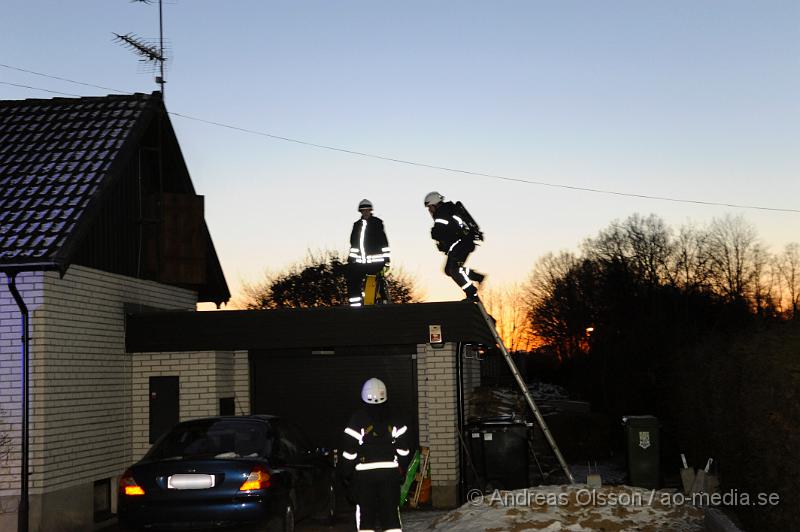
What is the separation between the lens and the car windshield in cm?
1027

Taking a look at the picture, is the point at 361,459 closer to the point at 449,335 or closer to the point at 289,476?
the point at 289,476

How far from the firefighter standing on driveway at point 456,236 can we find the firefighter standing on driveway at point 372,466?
18.1 ft

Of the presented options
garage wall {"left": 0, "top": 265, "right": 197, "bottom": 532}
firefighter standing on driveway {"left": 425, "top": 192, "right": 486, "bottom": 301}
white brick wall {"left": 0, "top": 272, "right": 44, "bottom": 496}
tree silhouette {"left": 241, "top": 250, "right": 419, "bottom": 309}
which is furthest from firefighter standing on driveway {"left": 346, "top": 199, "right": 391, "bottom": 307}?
tree silhouette {"left": 241, "top": 250, "right": 419, "bottom": 309}

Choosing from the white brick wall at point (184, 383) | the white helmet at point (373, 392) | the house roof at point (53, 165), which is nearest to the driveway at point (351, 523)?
the white brick wall at point (184, 383)

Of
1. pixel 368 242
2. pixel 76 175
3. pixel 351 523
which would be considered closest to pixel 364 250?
pixel 368 242

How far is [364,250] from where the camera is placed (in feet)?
51.6

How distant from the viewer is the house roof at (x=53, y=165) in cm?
1288

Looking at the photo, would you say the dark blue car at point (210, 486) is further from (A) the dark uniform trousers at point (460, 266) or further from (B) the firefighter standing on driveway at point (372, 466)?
(A) the dark uniform trousers at point (460, 266)

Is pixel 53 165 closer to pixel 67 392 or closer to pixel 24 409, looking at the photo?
pixel 67 392

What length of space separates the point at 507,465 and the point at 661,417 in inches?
190

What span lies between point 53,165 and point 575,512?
925cm

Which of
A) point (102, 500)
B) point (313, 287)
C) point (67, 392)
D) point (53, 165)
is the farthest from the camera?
point (313, 287)

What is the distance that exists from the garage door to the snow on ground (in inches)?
127

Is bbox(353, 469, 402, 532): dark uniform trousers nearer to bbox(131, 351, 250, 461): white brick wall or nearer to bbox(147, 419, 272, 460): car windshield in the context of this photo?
bbox(147, 419, 272, 460): car windshield
